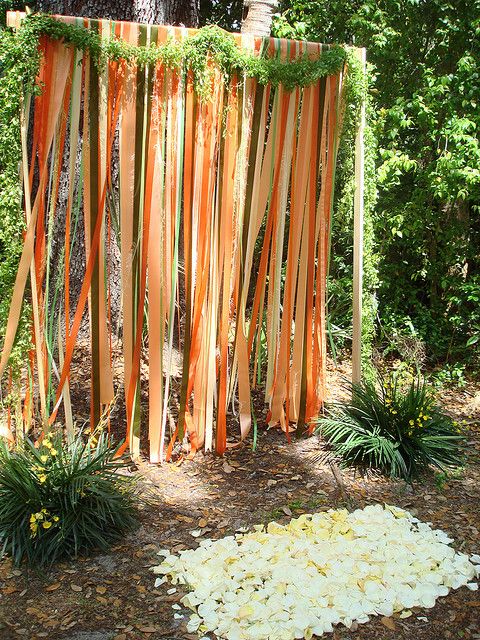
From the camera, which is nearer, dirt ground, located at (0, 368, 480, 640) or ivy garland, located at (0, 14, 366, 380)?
dirt ground, located at (0, 368, 480, 640)

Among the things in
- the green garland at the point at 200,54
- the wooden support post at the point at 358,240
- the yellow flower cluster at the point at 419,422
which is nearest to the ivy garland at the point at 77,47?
the green garland at the point at 200,54

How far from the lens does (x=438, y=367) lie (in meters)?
5.29

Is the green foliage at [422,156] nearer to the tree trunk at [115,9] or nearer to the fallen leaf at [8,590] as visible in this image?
the tree trunk at [115,9]

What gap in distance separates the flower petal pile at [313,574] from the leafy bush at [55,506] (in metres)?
0.33

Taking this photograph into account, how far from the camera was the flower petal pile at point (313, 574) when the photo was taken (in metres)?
2.35

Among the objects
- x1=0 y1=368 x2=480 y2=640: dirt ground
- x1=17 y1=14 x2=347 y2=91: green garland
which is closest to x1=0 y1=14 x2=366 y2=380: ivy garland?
x1=17 y1=14 x2=347 y2=91: green garland

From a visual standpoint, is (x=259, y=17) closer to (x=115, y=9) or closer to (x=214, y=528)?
(x=115, y=9)

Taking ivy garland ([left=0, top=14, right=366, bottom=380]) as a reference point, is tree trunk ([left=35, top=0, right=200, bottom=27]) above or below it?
above

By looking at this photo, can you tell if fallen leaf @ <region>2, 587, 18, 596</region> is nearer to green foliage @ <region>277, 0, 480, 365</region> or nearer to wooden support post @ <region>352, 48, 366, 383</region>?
wooden support post @ <region>352, 48, 366, 383</region>

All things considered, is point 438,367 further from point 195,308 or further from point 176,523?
point 176,523

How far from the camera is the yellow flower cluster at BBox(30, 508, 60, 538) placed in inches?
101

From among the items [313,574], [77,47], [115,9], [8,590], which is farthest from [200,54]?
[8,590]

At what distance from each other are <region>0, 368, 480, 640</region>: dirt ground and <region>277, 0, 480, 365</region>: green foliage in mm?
1384

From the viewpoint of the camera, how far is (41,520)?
265 centimetres
